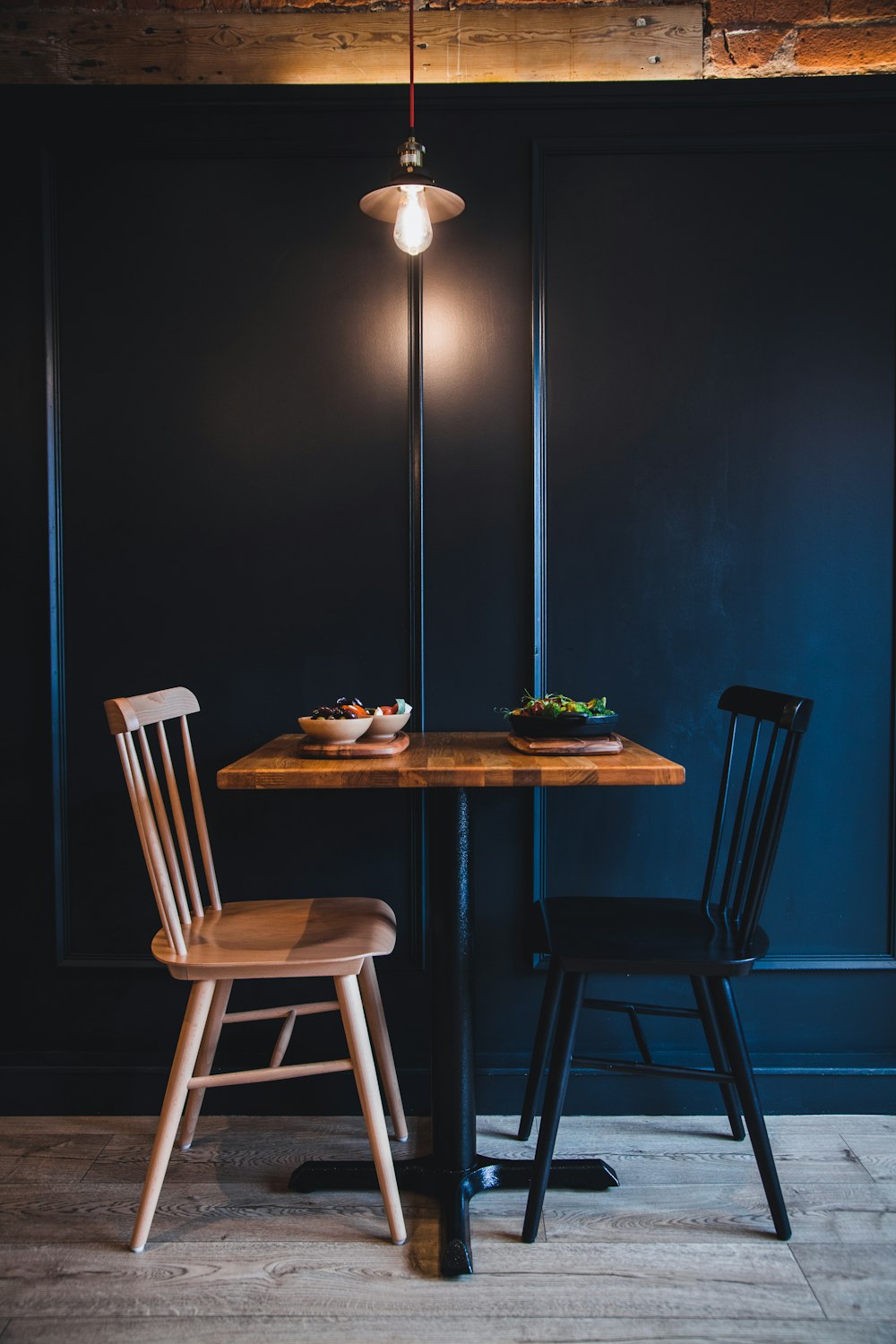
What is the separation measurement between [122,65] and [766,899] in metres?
2.75

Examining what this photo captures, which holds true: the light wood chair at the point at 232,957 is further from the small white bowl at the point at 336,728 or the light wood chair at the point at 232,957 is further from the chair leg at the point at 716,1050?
the chair leg at the point at 716,1050

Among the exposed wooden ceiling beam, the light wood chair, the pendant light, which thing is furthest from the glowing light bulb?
the light wood chair

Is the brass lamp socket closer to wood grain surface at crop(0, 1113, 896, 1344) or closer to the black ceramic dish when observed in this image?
the black ceramic dish

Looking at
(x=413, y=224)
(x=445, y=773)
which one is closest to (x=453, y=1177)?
(x=445, y=773)

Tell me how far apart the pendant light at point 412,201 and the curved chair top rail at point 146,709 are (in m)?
1.07

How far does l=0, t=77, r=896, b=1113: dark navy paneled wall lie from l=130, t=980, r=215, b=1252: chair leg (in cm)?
58

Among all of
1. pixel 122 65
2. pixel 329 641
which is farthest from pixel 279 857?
pixel 122 65

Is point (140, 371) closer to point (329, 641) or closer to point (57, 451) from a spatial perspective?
point (57, 451)

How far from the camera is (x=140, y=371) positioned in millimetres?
2314

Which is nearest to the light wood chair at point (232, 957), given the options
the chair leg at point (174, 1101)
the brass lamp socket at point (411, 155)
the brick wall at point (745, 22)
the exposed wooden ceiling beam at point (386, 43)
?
the chair leg at point (174, 1101)

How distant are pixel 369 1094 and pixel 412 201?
1.79 metres

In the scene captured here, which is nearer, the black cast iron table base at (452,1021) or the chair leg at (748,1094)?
the chair leg at (748,1094)

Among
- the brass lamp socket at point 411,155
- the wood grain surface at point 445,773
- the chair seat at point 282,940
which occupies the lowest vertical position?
the chair seat at point 282,940

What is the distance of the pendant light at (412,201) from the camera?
1888 millimetres
